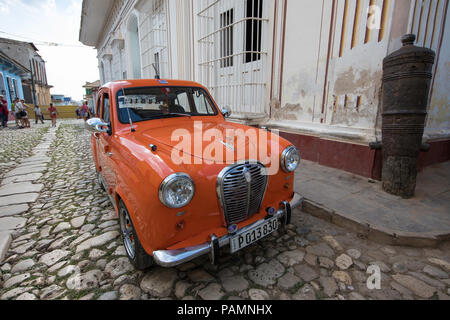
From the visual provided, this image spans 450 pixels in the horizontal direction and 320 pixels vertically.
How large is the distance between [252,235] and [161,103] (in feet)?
6.42

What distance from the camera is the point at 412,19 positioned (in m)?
3.12

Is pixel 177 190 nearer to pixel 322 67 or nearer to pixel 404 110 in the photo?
pixel 404 110

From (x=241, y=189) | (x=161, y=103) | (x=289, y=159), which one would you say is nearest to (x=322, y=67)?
(x=289, y=159)

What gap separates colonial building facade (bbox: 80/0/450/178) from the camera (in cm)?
346

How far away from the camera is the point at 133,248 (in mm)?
2078

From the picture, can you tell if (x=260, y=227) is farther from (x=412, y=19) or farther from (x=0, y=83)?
(x=0, y=83)

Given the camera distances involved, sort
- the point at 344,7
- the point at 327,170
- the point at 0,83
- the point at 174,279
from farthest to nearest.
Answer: the point at 0,83, the point at 327,170, the point at 344,7, the point at 174,279

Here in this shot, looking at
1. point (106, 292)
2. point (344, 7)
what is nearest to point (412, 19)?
point (344, 7)

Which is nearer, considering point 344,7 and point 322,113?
point 344,7

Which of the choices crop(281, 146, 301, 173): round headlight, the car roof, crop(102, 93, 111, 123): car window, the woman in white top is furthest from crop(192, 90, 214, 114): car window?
the woman in white top

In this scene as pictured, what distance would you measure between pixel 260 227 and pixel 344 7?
12.4 feet

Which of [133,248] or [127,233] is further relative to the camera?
[127,233]

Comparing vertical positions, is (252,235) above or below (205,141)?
below
